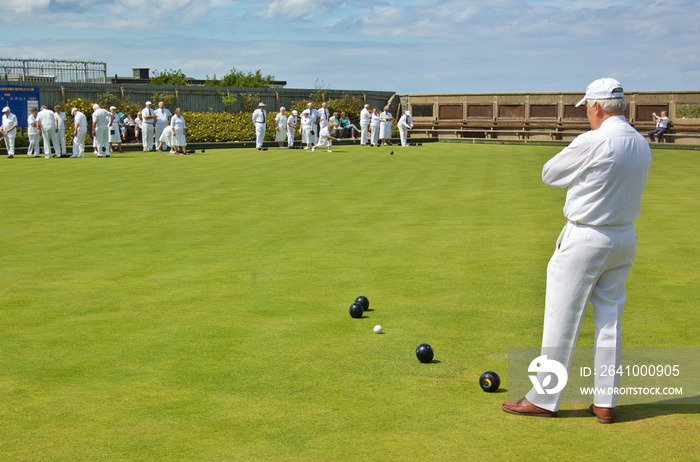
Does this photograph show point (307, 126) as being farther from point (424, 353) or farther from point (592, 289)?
point (592, 289)

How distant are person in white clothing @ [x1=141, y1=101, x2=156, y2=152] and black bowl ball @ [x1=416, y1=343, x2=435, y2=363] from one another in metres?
27.1

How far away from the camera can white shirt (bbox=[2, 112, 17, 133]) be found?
28578 millimetres

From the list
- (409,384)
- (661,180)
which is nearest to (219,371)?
(409,384)

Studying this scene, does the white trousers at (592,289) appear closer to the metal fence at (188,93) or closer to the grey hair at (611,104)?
the grey hair at (611,104)

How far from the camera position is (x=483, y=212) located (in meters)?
13.6

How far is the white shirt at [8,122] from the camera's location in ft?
93.8

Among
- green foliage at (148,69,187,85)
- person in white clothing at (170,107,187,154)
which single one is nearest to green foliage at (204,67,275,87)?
green foliage at (148,69,187,85)

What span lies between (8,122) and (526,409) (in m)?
28.3

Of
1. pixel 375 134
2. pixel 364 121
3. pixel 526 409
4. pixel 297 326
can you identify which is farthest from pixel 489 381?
pixel 364 121

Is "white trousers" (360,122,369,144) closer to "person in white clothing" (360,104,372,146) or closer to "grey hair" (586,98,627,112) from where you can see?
"person in white clothing" (360,104,372,146)

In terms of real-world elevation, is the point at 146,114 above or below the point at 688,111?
below

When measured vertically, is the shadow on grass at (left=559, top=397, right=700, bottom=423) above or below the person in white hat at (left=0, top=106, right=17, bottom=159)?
below

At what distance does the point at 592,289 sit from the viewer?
4355mm

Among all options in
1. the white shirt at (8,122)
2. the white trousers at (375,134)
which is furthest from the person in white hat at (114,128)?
the white trousers at (375,134)
